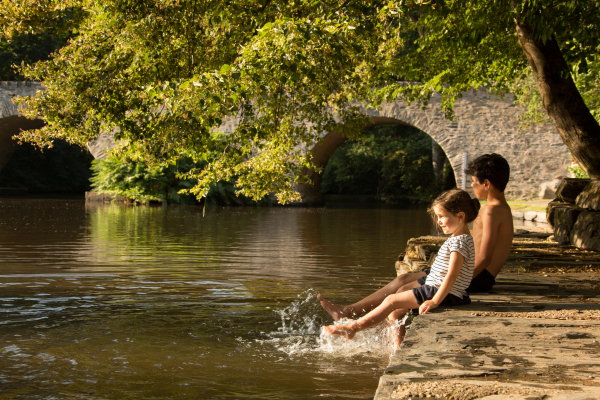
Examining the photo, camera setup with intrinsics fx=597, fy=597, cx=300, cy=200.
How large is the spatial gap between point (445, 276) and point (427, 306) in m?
0.20

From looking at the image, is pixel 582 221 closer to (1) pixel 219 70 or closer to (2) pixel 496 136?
(1) pixel 219 70

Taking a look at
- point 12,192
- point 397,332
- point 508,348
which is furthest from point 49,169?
point 508,348

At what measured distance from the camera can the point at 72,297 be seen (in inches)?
205

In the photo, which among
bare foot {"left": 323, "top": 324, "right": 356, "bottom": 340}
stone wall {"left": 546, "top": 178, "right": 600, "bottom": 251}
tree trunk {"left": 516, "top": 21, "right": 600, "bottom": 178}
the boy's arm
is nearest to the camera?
bare foot {"left": 323, "top": 324, "right": 356, "bottom": 340}

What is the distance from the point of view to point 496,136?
20422mm

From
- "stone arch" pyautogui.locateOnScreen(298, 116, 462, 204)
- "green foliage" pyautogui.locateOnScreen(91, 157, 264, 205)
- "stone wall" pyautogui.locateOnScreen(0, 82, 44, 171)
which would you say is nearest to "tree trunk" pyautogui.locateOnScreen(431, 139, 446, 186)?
"stone arch" pyautogui.locateOnScreen(298, 116, 462, 204)

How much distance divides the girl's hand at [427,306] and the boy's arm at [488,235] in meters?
0.58

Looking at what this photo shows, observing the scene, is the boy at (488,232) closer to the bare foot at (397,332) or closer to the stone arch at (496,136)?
Result: the bare foot at (397,332)

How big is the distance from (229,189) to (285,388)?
63.2ft

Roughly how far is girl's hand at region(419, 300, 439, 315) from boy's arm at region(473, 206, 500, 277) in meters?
0.58

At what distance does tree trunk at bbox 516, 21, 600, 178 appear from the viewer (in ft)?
22.8

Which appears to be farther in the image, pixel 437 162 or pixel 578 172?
pixel 437 162

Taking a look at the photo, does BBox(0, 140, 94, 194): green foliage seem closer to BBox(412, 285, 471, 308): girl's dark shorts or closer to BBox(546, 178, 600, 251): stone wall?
BBox(546, 178, 600, 251): stone wall

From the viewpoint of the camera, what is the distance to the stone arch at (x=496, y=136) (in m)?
20.2
